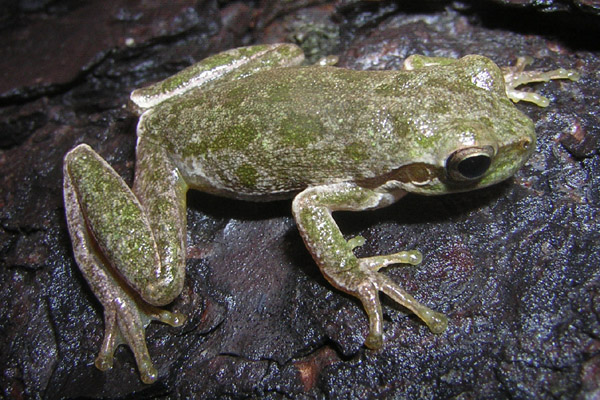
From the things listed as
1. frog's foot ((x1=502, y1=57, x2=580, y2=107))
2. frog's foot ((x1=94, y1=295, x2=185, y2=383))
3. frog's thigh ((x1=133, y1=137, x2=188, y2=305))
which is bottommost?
frog's foot ((x1=94, y1=295, x2=185, y2=383))

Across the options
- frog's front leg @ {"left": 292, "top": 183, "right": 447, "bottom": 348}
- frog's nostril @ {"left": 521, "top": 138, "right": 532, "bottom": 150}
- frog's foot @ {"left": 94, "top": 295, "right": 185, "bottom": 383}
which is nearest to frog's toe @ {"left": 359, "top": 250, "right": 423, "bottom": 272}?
frog's front leg @ {"left": 292, "top": 183, "right": 447, "bottom": 348}

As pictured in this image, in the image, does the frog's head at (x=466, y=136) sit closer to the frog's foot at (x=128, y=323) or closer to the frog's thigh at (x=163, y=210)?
the frog's thigh at (x=163, y=210)

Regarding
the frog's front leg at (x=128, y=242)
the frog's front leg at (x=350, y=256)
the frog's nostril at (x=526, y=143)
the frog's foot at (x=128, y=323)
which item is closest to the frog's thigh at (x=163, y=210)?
the frog's front leg at (x=128, y=242)

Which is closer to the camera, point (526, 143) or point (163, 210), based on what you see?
point (526, 143)

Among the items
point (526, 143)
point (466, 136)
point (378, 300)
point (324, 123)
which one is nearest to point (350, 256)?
point (378, 300)

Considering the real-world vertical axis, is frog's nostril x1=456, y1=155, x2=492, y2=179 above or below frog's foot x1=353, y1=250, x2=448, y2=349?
above

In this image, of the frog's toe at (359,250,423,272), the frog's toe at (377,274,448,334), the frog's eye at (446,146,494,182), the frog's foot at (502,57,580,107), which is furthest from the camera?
the frog's foot at (502,57,580,107)

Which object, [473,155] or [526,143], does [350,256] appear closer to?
[473,155]

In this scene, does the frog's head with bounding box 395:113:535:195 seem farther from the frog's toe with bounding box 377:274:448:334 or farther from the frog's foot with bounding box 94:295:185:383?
the frog's foot with bounding box 94:295:185:383
